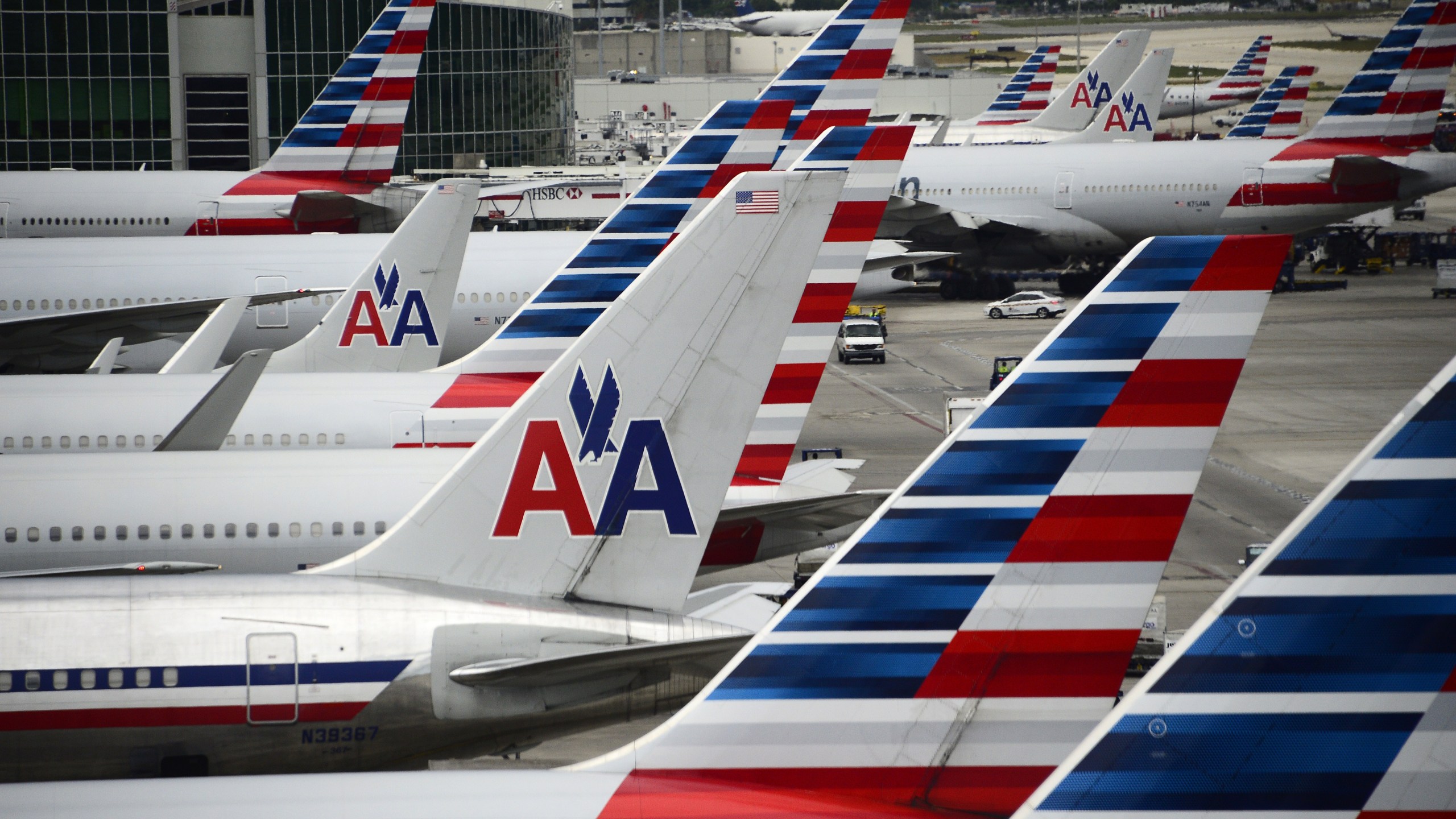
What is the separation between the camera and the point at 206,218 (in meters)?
40.4

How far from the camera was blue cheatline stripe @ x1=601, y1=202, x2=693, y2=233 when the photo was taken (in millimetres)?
20062

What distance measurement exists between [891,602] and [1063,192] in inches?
1757

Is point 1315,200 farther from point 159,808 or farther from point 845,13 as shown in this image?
point 159,808

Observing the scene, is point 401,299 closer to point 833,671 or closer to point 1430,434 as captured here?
point 833,671

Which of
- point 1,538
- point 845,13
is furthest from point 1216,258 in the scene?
point 845,13

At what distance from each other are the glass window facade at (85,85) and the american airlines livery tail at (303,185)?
722 inches

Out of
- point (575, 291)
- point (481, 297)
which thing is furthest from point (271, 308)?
point (575, 291)

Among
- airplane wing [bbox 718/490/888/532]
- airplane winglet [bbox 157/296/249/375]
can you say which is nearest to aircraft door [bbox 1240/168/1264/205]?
airplane winglet [bbox 157/296/249/375]

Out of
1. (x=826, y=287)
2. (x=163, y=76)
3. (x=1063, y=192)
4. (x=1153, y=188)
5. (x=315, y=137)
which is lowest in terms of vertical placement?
(x=826, y=287)

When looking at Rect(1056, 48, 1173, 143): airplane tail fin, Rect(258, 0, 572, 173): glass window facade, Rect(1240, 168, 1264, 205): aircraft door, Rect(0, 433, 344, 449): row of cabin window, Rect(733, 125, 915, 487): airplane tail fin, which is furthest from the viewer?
Rect(1056, 48, 1173, 143): airplane tail fin

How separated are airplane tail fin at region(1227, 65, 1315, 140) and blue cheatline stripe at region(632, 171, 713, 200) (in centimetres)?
4962

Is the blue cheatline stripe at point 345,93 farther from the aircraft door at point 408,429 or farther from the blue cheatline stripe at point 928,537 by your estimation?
the blue cheatline stripe at point 928,537

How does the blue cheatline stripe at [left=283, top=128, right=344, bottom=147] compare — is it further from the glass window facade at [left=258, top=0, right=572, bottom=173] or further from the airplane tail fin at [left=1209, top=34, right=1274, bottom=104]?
the airplane tail fin at [left=1209, top=34, right=1274, bottom=104]

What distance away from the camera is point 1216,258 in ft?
25.9
